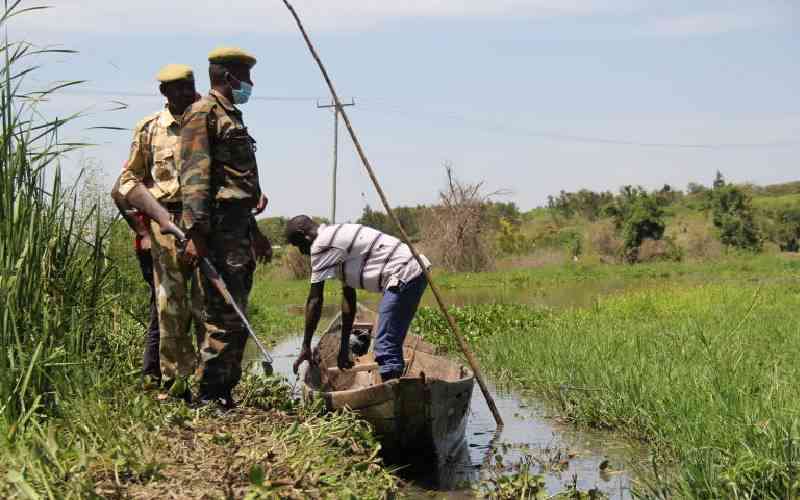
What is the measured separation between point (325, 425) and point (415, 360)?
9.49ft

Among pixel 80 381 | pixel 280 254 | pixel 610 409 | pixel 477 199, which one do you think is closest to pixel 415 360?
Result: pixel 610 409

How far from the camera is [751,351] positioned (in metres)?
7.64

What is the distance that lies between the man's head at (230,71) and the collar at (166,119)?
0.43 m

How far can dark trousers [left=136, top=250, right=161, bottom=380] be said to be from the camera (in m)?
6.17

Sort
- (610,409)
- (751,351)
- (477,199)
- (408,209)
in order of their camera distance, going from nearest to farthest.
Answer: (610,409), (751,351), (477,199), (408,209)

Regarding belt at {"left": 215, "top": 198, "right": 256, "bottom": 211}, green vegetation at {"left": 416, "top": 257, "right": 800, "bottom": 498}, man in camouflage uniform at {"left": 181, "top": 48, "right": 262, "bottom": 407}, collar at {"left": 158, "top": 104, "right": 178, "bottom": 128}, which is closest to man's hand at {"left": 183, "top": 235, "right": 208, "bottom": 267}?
man in camouflage uniform at {"left": 181, "top": 48, "right": 262, "bottom": 407}

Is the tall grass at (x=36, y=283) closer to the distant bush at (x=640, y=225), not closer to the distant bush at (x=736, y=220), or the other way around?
the distant bush at (x=640, y=225)

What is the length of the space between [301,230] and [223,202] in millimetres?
662

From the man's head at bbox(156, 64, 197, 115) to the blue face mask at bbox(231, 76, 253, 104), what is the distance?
A: 361mm

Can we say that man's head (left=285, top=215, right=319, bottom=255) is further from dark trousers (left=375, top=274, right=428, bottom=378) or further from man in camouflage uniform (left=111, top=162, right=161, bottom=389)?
man in camouflage uniform (left=111, top=162, right=161, bottom=389)

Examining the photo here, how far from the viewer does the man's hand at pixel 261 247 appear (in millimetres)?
6105

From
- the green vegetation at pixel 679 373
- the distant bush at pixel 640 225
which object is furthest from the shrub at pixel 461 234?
the green vegetation at pixel 679 373

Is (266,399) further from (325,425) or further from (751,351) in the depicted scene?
(751,351)

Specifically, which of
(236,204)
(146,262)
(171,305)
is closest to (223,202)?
(236,204)
